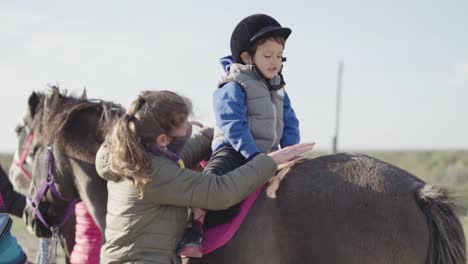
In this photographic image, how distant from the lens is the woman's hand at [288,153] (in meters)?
3.36

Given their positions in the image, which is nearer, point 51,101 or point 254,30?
point 254,30

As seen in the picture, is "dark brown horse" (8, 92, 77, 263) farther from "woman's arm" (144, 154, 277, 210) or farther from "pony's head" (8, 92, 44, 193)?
"woman's arm" (144, 154, 277, 210)

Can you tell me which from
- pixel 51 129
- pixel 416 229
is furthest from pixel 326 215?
pixel 51 129

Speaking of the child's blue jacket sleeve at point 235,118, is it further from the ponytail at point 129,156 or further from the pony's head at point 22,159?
the pony's head at point 22,159

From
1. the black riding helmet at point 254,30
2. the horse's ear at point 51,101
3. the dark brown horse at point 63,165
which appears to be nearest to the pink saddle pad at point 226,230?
the black riding helmet at point 254,30

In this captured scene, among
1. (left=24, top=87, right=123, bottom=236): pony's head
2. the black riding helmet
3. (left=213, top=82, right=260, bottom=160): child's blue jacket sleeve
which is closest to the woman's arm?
(left=213, top=82, right=260, bottom=160): child's blue jacket sleeve

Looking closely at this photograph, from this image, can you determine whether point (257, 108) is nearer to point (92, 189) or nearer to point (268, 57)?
point (268, 57)

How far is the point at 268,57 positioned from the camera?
3707mm

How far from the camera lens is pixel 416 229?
9.83ft

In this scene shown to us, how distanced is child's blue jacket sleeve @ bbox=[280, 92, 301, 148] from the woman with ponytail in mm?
664

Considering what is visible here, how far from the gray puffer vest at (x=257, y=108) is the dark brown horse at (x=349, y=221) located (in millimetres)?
365

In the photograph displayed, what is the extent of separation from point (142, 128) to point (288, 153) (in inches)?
31.0

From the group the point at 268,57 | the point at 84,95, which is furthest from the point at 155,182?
the point at 84,95

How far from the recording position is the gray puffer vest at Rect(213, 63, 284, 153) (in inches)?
144
